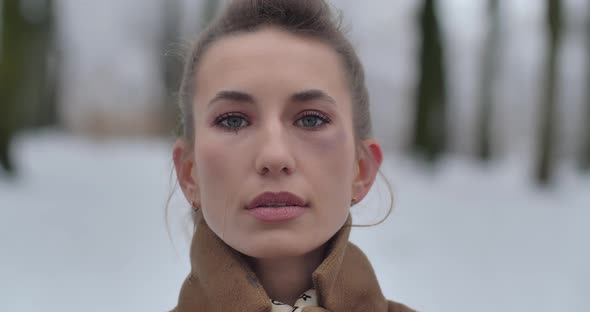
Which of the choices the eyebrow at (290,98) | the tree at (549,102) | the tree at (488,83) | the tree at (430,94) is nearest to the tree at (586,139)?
the tree at (549,102)

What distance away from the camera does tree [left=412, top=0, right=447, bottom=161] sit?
465cm

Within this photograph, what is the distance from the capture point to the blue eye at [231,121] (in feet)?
4.51

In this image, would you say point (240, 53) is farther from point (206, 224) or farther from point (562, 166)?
point (562, 166)

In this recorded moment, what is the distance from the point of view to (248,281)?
135 centimetres

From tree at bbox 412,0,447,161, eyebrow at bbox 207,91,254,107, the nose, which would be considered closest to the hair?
eyebrow at bbox 207,91,254,107

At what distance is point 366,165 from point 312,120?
0.96ft

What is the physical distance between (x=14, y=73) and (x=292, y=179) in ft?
10.5

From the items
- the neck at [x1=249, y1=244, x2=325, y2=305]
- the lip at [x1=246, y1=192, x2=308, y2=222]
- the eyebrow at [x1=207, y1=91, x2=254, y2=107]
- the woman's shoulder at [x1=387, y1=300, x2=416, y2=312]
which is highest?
the eyebrow at [x1=207, y1=91, x2=254, y2=107]

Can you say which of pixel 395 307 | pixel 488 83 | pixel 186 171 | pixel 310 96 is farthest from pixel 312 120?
pixel 488 83

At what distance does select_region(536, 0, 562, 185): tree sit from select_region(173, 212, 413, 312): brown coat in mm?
3764

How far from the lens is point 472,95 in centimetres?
527

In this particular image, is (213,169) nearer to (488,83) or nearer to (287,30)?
(287,30)

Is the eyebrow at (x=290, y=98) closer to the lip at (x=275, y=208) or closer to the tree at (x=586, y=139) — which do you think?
the lip at (x=275, y=208)

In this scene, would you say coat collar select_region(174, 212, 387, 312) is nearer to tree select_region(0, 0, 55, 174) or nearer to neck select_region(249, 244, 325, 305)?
neck select_region(249, 244, 325, 305)
